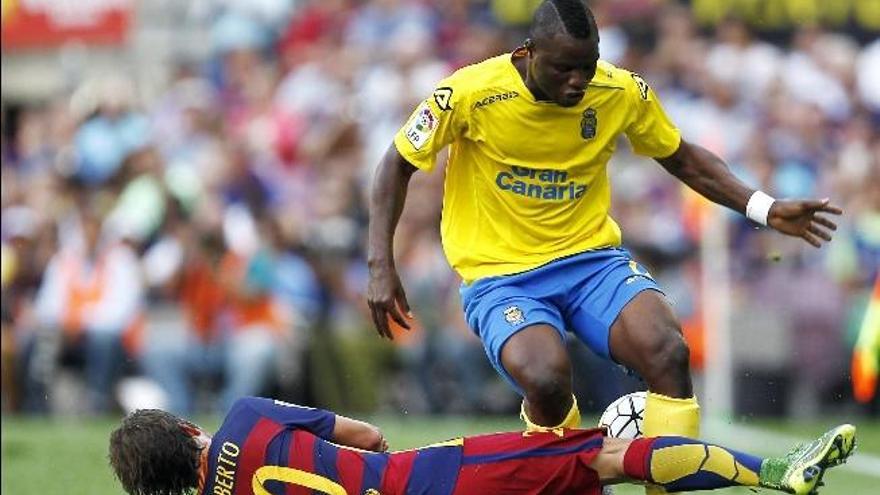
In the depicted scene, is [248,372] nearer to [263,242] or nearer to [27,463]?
[263,242]

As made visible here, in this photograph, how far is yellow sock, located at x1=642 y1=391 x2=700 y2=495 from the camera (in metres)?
8.75

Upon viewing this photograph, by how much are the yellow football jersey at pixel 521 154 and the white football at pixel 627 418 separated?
2.39 ft

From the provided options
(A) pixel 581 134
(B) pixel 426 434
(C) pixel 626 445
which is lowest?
(B) pixel 426 434

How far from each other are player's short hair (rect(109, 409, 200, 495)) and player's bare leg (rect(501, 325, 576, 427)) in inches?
56.7

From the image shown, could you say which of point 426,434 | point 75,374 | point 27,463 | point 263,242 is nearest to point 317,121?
point 263,242

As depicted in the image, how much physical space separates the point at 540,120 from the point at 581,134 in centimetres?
21

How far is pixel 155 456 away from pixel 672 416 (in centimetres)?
223

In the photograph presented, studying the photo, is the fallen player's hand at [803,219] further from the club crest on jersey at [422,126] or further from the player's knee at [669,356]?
the club crest on jersey at [422,126]

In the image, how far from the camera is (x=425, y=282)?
58.0ft

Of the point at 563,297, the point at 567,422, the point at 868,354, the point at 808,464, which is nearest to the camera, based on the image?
the point at 808,464

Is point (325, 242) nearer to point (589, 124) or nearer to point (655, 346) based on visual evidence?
point (589, 124)

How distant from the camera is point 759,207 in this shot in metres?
9.41

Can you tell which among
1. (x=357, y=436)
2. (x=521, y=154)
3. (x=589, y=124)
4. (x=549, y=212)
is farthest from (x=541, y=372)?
(x=589, y=124)

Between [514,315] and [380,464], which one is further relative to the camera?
[514,315]
